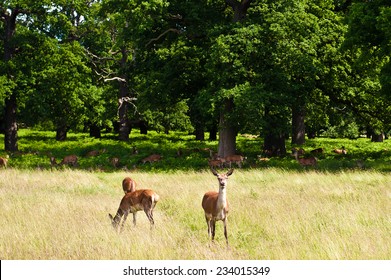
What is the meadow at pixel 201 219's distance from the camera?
8.45 m

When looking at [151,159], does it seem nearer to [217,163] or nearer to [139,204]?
[217,163]

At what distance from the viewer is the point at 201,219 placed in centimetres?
1129

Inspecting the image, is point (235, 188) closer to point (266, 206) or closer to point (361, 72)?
point (266, 206)

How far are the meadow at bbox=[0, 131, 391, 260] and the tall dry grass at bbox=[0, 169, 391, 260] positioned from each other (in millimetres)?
22

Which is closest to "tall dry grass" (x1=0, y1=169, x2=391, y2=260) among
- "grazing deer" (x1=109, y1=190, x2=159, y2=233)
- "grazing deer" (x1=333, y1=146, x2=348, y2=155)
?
"grazing deer" (x1=109, y1=190, x2=159, y2=233)

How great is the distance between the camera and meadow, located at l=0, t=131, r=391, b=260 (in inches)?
332

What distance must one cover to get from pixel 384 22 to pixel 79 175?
538 inches

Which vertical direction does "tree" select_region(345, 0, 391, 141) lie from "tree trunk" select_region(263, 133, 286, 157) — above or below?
above

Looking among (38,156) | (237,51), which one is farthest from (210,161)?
(38,156)

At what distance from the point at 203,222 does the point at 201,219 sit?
0.33 meters

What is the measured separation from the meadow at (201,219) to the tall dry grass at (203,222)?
0.07ft

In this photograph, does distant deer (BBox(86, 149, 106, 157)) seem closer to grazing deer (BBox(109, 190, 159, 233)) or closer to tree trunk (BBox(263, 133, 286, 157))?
tree trunk (BBox(263, 133, 286, 157))

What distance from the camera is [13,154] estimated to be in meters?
30.8

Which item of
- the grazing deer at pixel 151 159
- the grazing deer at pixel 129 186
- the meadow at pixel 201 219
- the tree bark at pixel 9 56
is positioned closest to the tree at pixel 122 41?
the grazing deer at pixel 151 159
